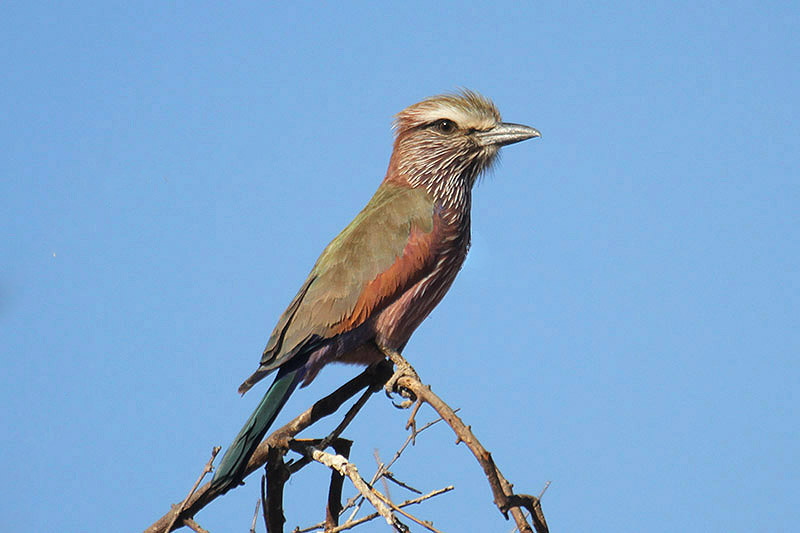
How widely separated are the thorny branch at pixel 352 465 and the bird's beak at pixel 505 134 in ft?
4.66

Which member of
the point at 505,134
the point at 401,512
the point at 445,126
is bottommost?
the point at 401,512

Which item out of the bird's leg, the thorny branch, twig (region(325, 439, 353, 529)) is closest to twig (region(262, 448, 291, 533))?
the thorny branch

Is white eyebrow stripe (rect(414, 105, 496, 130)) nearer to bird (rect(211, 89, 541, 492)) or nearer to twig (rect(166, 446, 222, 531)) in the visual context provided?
bird (rect(211, 89, 541, 492))

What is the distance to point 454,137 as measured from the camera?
15.7 ft

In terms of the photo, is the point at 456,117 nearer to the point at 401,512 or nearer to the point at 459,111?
the point at 459,111

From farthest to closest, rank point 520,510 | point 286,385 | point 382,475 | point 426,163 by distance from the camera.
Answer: point 426,163, point 286,385, point 382,475, point 520,510

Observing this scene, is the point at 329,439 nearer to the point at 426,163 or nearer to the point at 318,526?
the point at 318,526

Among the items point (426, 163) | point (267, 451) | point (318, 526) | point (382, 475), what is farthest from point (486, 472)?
point (426, 163)

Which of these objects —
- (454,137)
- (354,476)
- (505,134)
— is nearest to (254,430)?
(354,476)

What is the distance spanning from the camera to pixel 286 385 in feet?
12.7

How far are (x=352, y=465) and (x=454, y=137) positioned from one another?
2.25 m

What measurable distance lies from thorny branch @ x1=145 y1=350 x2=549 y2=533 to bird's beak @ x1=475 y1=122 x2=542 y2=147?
4.66 ft

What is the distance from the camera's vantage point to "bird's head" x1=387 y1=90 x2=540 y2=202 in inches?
186

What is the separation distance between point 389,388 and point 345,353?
14.0 inches
